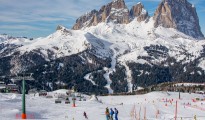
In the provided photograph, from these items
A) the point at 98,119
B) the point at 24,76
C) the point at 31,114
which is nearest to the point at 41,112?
the point at 31,114

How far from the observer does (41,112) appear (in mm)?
76875

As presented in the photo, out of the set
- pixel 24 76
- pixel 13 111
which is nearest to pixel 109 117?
pixel 24 76

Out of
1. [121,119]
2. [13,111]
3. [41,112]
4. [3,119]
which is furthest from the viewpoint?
[41,112]

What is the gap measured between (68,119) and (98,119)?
624cm

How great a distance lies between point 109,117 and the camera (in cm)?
5478

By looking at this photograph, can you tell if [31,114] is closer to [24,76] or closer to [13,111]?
[13,111]

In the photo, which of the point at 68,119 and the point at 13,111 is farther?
the point at 13,111

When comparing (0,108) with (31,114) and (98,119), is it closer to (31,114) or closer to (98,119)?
(31,114)

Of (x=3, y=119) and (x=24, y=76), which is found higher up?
(x=24, y=76)

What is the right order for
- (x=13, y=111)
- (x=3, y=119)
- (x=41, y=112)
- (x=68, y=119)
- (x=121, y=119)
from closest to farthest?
1. (x=3, y=119)
2. (x=68, y=119)
3. (x=121, y=119)
4. (x=13, y=111)
5. (x=41, y=112)

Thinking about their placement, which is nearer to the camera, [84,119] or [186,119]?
[84,119]

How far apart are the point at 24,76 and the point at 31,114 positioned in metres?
18.1

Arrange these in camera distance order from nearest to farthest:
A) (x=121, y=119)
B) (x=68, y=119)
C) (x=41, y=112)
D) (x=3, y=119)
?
(x=3, y=119), (x=68, y=119), (x=121, y=119), (x=41, y=112)

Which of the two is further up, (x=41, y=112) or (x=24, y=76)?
(x=24, y=76)
